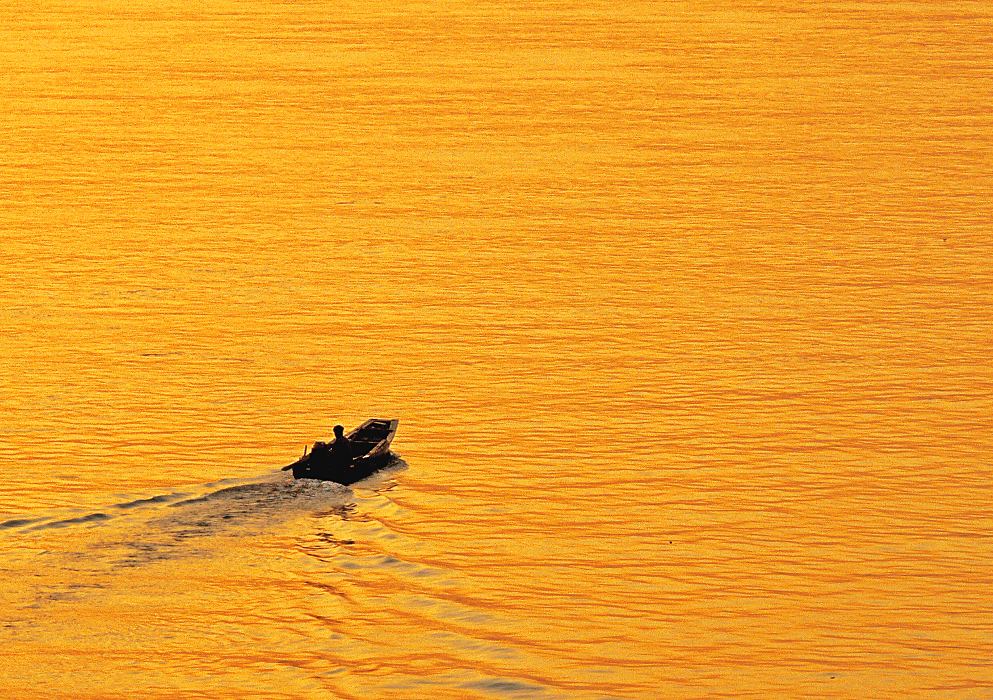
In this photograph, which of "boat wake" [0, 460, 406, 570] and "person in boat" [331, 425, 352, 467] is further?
"person in boat" [331, 425, 352, 467]

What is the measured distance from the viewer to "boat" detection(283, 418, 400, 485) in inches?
1315

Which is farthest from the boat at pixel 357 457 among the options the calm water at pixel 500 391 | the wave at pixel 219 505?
the calm water at pixel 500 391

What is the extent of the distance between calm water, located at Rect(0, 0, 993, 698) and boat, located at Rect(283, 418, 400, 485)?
1.26 ft

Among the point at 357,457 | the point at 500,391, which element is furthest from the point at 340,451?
the point at 500,391

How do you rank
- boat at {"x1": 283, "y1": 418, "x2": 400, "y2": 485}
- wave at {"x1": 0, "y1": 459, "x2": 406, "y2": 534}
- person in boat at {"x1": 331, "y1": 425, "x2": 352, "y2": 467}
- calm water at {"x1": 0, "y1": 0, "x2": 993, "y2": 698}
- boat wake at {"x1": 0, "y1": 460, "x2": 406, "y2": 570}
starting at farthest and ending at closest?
person in boat at {"x1": 331, "y1": 425, "x2": 352, "y2": 467}, boat at {"x1": 283, "y1": 418, "x2": 400, "y2": 485}, wave at {"x1": 0, "y1": 459, "x2": 406, "y2": 534}, boat wake at {"x1": 0, "y1": 460, "x2": 406, "y2": 570}, calm water at {"x1": 0, "y1": 0, "x2": 993, "y2": 698}

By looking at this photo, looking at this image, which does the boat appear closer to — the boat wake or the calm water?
the boat wake

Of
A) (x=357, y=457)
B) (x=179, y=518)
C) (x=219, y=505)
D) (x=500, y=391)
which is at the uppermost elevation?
(x=500, y=391)

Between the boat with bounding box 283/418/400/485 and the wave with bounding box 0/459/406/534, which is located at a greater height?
the boat with bounding box 283/418/400/485

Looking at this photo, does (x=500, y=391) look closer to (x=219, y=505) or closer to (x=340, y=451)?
(x=340, y=451)

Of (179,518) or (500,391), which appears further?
(500,391)

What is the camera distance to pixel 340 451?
3388 centimetres

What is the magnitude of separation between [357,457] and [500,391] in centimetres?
735

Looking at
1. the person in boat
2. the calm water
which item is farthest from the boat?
the calm water

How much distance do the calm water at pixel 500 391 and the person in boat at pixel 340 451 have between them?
671mm
